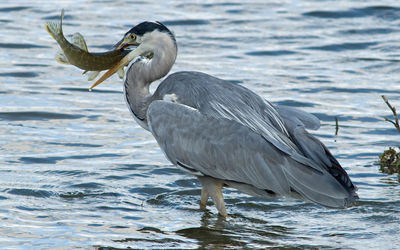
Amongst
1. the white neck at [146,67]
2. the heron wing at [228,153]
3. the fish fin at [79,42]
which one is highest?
the fish fin at [79,42]

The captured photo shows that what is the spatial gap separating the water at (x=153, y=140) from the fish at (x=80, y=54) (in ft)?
3.57

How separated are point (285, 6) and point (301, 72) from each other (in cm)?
463

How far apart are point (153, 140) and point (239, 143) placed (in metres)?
2.57

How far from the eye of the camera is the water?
6.43 meters

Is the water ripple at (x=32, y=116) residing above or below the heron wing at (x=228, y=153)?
below

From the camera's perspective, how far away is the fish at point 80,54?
6.85m

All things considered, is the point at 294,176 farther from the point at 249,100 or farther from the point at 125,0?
the point at 125,0

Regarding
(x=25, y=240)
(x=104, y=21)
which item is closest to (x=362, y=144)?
(x=25, y=240)

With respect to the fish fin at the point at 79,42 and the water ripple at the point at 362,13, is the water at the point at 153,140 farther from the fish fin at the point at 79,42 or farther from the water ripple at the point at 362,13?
the fish fin at the point at 79,42

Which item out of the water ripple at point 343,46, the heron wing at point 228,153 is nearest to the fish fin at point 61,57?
the heron wing at point 228,153

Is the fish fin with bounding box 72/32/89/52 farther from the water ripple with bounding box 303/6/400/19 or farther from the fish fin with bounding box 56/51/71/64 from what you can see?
the water ripple with bounding box 303/6/400/19

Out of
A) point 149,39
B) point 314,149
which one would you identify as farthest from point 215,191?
point 149,39

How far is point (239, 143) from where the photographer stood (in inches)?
260

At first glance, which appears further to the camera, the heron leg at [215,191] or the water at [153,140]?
the heron leg at [215,191]
